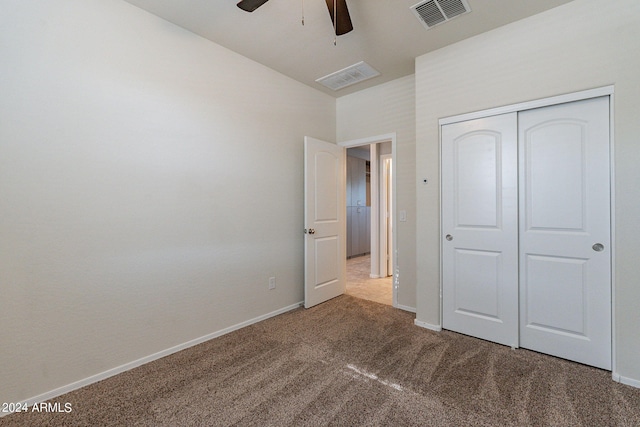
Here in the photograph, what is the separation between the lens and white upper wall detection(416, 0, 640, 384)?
6.29 feet

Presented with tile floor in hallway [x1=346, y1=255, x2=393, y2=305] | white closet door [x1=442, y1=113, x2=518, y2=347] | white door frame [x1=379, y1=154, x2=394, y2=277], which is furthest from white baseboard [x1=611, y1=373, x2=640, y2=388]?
white door frame [x1=379, y1=154, x2=394, y2=277]

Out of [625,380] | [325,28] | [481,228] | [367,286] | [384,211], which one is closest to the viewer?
[625,380]

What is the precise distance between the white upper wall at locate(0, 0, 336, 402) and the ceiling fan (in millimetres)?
976

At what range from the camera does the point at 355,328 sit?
2859 mm

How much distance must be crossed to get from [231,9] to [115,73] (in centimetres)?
100

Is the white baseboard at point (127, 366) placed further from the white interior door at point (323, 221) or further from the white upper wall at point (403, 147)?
the white upper wall at point (403, 147)

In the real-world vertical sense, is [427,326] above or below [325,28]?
below

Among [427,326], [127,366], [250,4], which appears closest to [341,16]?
[250,4]

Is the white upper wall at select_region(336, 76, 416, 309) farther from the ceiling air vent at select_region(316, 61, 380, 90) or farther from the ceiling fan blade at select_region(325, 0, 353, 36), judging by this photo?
the ceiling fan blade at select_region(325, 0, 353, 36)

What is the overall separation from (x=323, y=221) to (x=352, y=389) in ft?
6.79

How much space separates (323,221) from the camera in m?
3.64

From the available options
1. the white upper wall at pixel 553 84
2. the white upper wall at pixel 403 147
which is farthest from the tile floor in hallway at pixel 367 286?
the white upper wall at pixel 553 84

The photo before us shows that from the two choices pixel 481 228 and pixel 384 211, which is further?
pixel 384 211

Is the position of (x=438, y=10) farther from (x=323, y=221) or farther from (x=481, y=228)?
(x=323, y=221)
